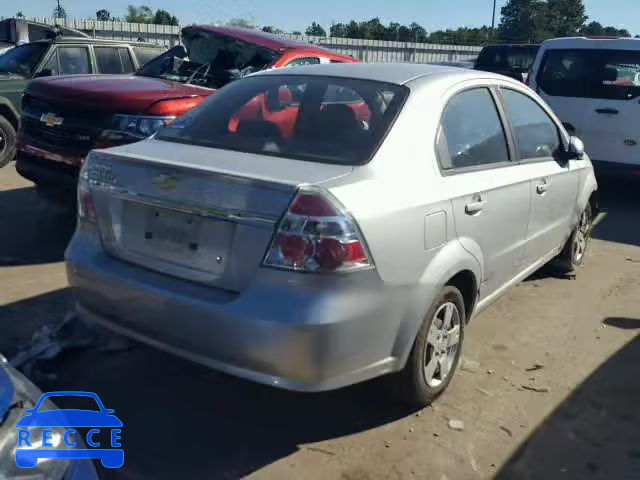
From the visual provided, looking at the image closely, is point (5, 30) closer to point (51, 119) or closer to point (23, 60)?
point (23, 60)

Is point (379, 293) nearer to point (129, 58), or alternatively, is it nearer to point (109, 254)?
point (109, 254)

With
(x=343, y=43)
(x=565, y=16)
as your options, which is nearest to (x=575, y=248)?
(x=343, y=43)

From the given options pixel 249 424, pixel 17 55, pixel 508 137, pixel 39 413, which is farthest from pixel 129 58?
pixel 39 413

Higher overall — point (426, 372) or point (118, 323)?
point (118, 323)

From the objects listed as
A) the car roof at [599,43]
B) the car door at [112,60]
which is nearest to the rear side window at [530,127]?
the car roof at [599,43]

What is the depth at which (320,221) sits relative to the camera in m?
2.71

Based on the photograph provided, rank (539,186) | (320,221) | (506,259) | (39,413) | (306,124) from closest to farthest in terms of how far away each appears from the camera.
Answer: (39,413), (320,221), (306,124), (506,259), (539,186)

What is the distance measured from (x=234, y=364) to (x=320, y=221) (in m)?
0.71

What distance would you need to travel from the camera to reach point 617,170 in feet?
26.9

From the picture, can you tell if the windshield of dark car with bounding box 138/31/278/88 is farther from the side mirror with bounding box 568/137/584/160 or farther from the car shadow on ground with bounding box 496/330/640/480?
the car shadow on ground with bounding box 496/330/640/480

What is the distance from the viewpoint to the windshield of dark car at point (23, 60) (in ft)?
31.0

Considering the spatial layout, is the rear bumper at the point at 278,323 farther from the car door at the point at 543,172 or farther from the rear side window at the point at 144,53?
the rear side window at the point at 144,53

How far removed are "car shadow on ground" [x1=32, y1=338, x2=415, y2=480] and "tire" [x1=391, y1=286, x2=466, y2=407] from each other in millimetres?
132

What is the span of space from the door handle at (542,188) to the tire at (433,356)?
118cm
